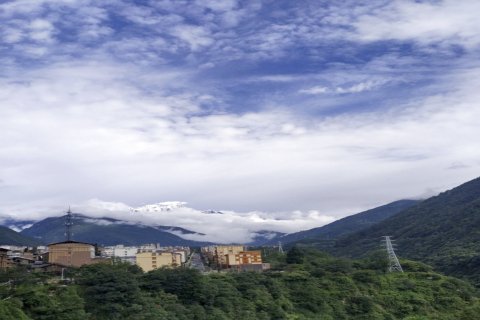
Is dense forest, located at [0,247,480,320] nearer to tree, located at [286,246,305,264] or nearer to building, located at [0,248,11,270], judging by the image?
tree, located at [286,246,305,264]

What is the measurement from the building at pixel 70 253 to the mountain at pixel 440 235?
46.0m

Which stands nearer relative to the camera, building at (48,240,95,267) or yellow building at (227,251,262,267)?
building at (48,240,95,267)

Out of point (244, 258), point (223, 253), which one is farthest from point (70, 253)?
point (223, 253)

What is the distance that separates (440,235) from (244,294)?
224 feet

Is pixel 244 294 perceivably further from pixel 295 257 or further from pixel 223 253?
pixel 223 253

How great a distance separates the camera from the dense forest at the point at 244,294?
117ft

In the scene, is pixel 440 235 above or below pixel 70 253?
below

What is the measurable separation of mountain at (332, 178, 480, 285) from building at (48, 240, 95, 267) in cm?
4595

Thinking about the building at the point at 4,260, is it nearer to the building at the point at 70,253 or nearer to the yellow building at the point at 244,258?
the building at the point at 70,253

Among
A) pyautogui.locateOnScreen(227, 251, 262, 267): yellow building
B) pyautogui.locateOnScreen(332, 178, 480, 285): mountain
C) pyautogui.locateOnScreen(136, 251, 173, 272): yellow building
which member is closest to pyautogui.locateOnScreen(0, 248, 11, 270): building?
pyautogui.locateOnScreen(136, 251, 173, 272): yellow building

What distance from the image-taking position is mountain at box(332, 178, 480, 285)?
3085 inches

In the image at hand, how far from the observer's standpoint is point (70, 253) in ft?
219

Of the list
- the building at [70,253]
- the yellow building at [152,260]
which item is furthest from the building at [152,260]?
the building at [70,253]

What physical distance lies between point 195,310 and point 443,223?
85.0 m
